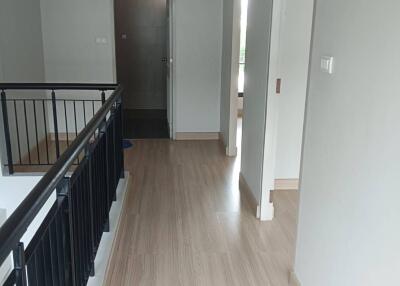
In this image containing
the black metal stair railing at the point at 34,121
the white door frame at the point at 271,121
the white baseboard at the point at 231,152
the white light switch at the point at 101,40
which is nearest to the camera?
the white door frame at the point at 271,121

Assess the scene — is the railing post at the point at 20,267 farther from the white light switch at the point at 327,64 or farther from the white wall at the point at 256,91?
the white wall at the point at 256,91

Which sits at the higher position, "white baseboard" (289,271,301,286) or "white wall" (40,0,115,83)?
"white wall" (40,0,115,83)

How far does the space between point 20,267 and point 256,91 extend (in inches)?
103

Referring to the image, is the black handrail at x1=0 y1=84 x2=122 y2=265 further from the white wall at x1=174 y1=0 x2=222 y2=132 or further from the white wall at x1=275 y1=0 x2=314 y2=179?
the white wall at x1=174 y1=0 x2=222 y2=132

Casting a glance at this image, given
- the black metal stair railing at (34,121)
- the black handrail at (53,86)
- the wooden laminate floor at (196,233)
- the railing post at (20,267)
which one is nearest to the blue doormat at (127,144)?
the black metal stair railing at (34,121)

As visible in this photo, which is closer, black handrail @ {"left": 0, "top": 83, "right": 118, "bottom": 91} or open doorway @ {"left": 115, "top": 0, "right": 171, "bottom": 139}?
black handrail @ {"left": 0, "top": 83, "right": 118, "bottom": 91}

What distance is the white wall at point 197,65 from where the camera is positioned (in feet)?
17.9

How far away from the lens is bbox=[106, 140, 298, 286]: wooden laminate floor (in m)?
2.65

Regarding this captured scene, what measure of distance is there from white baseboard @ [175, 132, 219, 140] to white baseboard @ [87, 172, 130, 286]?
2181mm

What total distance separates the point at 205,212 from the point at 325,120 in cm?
179

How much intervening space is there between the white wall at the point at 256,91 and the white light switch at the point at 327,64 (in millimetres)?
1086

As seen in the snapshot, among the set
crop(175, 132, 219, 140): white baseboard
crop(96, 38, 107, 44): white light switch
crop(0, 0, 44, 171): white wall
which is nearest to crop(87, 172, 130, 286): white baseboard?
crop(0, 0, 44, 171): white wall

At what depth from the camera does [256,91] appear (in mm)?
3451

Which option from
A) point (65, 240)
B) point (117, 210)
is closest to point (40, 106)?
point (117, 210)
